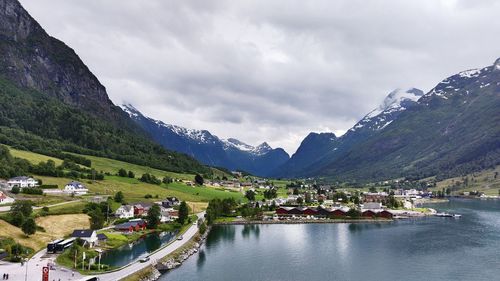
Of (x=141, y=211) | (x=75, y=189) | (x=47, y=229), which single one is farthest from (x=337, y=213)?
(x=47, y=229)

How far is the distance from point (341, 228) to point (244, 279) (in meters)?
63.3

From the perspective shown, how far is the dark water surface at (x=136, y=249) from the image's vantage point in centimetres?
7266

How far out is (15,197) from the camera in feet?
337

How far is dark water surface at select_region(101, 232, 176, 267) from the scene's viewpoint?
72.7 metres

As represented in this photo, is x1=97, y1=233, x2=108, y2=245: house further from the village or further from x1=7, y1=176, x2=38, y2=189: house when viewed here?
x1=7, y1=176, x2=38, y2=189: house

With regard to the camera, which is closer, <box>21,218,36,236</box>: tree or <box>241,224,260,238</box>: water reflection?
<box>21,218,36,236</box>: tree

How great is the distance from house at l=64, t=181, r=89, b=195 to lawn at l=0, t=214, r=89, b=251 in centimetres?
2584

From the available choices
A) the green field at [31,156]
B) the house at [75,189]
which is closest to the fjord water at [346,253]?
the house at [75,189]

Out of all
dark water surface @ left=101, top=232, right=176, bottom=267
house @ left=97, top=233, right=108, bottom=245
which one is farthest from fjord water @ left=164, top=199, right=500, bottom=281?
house @ left=97, top=233, right=108, bottom=245

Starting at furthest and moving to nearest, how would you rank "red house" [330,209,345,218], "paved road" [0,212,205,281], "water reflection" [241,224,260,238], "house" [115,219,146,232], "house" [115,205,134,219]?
1. "red house" [330,209,345,218]
2. "house" [115,205,134,219]
3. "water reflection" [241,224,260,238]
4. "house" [115,219,146,232]
5. "paved road" [0,212,205,281]

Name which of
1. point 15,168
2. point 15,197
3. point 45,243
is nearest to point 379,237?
point 45,243

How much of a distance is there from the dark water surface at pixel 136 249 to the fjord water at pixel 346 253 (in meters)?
7.90

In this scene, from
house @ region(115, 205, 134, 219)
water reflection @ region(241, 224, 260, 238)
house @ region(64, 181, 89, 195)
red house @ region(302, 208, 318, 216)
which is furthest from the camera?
red house @ region(302, 208, 318, 216)

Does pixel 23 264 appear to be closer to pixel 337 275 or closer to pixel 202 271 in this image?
pixel 202 271
